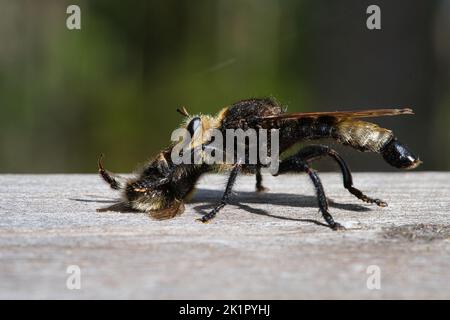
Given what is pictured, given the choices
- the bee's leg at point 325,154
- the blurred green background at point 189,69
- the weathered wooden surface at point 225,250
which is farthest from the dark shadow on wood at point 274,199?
the blurred green background at point 189,69

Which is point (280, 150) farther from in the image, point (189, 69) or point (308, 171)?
point (189, 69)

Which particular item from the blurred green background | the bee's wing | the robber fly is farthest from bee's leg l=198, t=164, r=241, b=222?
the blurred green background

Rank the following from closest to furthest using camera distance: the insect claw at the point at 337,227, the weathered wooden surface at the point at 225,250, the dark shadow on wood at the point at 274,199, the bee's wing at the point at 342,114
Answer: the weathered wooden surface at the point at 225,250 → the insect claw at the point at 337,227 → the bee's wing at the point at 342,114 → the dark shadow on wood at the point at 274,199

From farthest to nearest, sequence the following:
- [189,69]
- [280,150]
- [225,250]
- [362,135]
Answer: [189,69]
[280,150]
[362,135]
[225,250]

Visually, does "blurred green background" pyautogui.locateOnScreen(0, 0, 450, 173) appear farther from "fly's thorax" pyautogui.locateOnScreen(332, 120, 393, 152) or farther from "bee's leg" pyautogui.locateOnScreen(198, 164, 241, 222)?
"bee's leg" pyautogui.locateOnScreen(198, 164, 241, 222)

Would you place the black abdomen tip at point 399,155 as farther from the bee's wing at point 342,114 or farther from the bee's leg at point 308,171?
the bee's leg at point 308,171

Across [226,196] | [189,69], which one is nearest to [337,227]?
[226,196]
